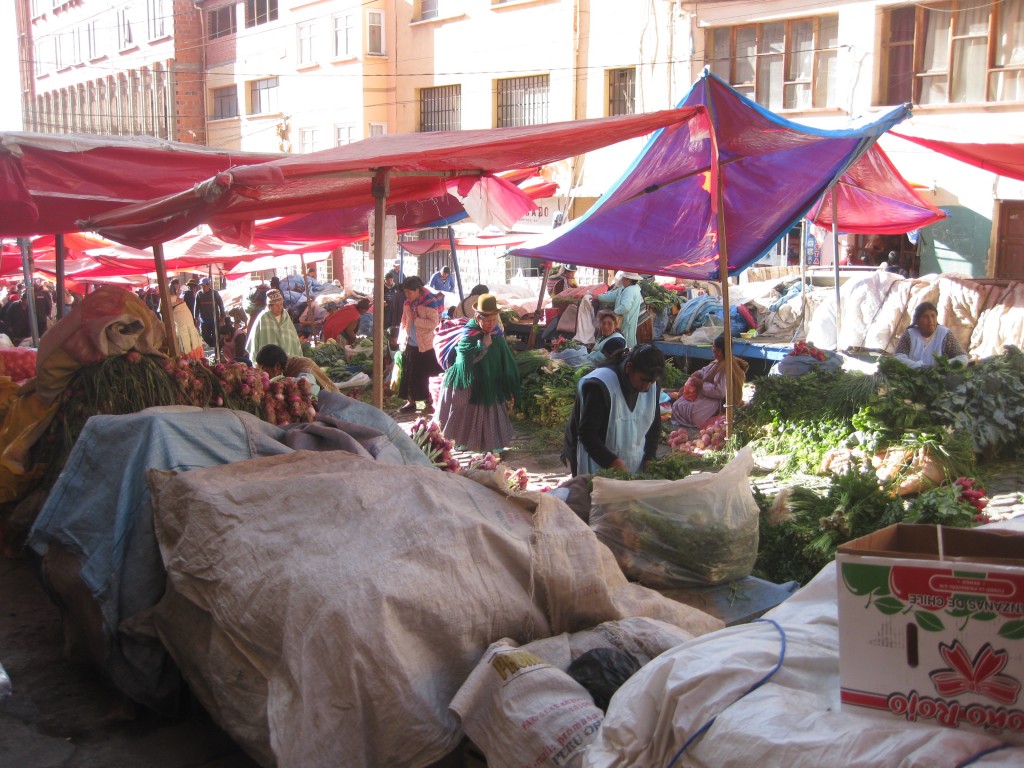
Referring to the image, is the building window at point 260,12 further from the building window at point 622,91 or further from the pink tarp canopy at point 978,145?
the pink tarp canopy at point 978,145

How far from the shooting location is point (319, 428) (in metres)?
4.46

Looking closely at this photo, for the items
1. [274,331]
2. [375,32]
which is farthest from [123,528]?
[375,32]

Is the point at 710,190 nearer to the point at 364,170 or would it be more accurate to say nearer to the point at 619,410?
the point at 619,410

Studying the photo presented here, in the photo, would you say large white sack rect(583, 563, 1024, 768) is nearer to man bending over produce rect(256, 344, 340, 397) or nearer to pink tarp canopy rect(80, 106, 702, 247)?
pink tarp canopy rect(80, 106, 702, 247)

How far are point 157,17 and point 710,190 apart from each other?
32.7 meters

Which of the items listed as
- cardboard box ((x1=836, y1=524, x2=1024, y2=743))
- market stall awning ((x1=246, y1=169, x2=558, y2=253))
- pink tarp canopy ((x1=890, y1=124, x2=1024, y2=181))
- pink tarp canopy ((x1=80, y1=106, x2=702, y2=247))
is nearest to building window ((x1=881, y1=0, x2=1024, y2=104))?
pink tarp canopy ((x1=890, y1=124, x2=1024, y2=181))

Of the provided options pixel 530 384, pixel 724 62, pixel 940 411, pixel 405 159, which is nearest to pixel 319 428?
pixel 405 159

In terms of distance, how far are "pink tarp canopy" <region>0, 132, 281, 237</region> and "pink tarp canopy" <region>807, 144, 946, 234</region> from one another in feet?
21.6

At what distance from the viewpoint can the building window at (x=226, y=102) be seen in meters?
33.0

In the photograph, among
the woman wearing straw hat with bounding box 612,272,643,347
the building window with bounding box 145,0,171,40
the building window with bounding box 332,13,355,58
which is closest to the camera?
the woman wearing straw hat with bounding box 612,272,643,347

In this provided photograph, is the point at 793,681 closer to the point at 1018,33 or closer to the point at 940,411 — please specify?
the point at 940,411

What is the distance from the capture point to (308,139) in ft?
97.2

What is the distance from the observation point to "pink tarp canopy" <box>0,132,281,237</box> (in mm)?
5578

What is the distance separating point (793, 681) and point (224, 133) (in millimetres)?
34110
